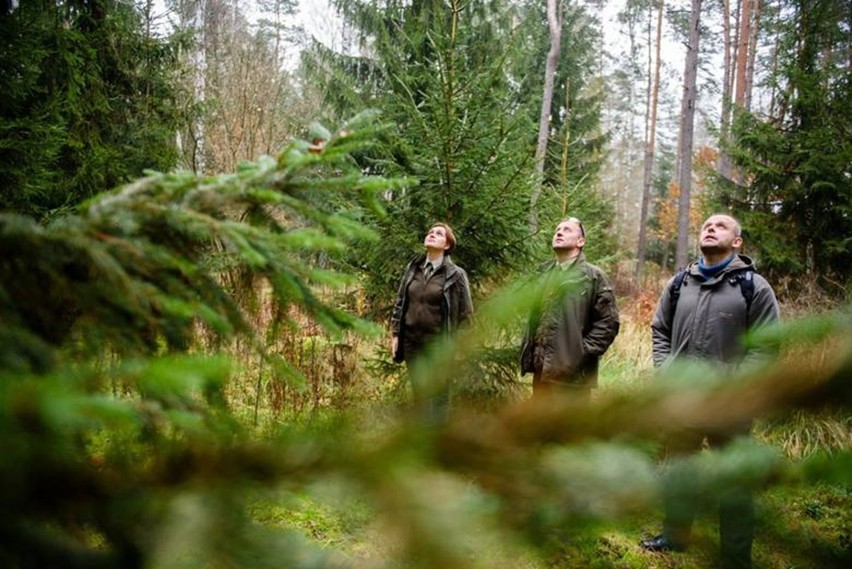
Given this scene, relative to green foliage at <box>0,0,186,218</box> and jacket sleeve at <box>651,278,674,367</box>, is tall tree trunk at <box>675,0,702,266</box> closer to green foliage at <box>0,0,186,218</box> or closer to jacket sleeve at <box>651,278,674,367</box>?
jacket sleeve at <box>651,278,674,367</box>

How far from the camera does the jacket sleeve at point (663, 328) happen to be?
10.7 feet

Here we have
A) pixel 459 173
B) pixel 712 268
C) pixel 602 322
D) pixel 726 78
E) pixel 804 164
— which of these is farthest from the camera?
pixel 726 78

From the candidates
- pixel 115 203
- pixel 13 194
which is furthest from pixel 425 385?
pixel 13 194

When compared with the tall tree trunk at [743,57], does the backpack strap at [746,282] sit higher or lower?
lower

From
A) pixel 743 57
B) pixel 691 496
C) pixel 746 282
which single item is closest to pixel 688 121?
pixel 743 57

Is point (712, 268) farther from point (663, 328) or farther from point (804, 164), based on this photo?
point (804, 164)

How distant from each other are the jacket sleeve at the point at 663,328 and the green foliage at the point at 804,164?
636cm

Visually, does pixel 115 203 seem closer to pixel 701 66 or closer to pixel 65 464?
pixel 65 464

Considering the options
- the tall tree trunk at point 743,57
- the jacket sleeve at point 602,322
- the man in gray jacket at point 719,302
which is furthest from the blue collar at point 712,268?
the tall tree trunk at point 743,57

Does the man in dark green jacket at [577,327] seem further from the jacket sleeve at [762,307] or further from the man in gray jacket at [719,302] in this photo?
the jacket sleeve at [762,307]

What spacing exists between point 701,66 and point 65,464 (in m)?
29.5

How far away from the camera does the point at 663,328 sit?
3.32m

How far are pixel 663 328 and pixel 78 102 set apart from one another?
7110 millimetres

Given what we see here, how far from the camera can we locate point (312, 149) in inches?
40.6
